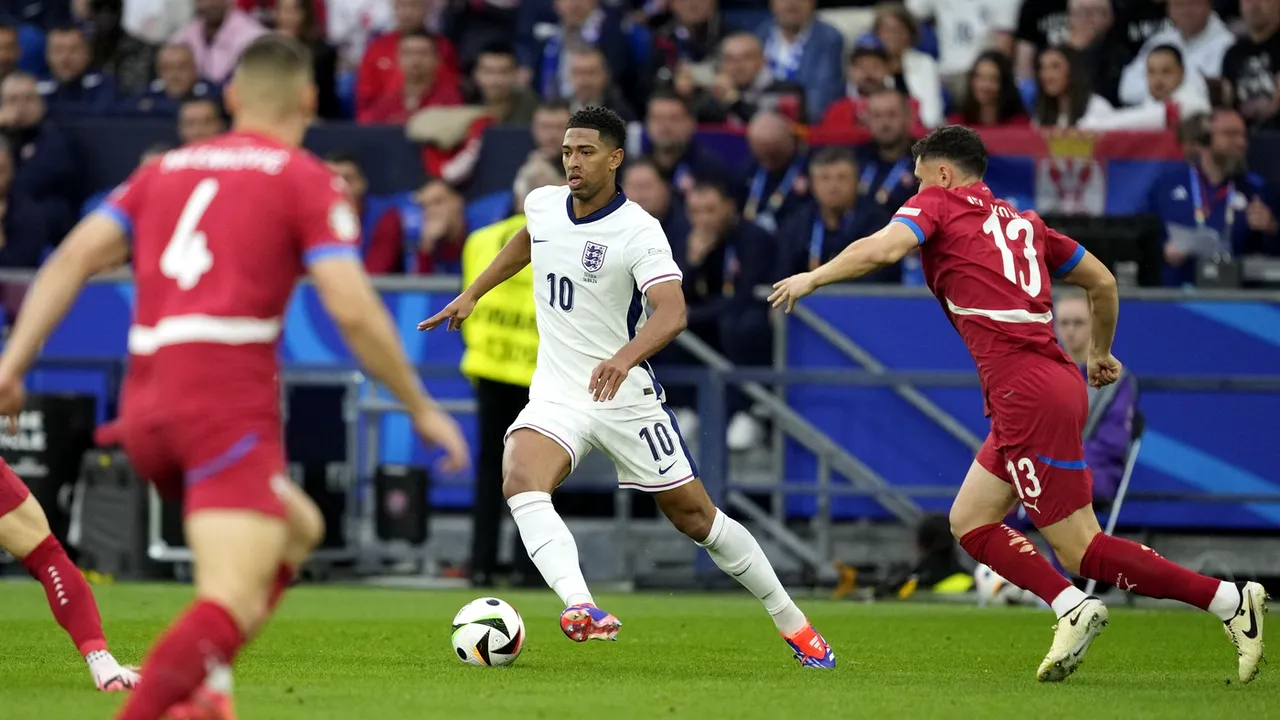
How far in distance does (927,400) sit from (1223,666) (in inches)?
209

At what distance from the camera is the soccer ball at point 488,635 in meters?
9.55

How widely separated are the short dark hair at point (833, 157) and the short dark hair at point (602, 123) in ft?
17.5

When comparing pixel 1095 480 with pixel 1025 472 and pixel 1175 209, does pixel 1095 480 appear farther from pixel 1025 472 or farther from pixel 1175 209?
pixel 1025 472

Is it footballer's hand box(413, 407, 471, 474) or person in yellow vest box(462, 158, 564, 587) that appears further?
person in yellow vest box(462, 158, 564, 587)

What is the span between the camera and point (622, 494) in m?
15.2

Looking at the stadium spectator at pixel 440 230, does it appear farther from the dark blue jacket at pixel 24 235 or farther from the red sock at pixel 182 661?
the red sock at pixel 182 661

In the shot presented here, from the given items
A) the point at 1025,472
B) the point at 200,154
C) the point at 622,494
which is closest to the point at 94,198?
the point at 622,494

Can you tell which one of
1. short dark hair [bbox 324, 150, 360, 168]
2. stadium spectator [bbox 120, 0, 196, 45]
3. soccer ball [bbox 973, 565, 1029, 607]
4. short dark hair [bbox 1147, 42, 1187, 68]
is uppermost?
short dark hair [bbox 1147, 42, 1187, 68]

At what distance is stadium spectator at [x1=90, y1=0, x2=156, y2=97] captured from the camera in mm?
20109

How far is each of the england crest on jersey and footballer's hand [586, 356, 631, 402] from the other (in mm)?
924

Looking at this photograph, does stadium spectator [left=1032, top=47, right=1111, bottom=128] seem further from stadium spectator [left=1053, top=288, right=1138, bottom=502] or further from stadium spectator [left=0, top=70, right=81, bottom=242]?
stadium spectator [left=0, top=70, right=81, bottom=242]

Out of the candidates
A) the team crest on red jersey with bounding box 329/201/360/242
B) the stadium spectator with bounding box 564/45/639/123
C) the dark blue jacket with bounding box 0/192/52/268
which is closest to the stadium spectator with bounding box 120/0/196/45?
the dark blue jacket with bounding box 0/192/52/268

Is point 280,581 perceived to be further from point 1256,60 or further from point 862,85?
point 1256,60

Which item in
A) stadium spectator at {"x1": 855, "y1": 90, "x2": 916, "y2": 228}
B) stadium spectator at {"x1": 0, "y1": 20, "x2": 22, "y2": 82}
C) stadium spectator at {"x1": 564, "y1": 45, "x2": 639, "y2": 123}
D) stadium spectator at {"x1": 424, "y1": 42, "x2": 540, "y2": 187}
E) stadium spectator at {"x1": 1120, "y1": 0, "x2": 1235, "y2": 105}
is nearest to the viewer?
stadium spectator at {"x1": 855, "y1": 90, "x2": 916, "y2": 228}
